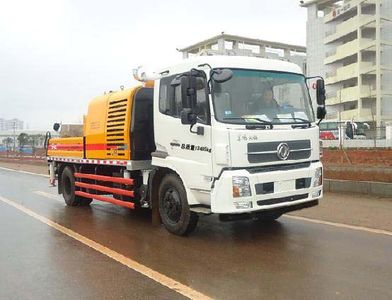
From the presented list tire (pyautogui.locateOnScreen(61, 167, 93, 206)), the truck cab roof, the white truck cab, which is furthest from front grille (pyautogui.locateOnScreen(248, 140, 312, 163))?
tire (pyautogui.locateOnScreen(61, 167, 93, 206))

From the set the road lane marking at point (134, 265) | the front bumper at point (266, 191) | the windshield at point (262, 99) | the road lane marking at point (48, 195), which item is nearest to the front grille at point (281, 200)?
the front bumper at point (266, 191)

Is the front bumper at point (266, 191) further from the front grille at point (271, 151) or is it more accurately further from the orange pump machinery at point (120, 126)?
the orange pump machinery at point (120, 126)

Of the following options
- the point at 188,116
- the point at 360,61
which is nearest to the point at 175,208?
the point at 188,116

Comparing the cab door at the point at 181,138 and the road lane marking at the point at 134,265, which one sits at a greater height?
the cab door at the point at 181,138

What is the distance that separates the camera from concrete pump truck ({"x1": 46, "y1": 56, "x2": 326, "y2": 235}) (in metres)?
6.93

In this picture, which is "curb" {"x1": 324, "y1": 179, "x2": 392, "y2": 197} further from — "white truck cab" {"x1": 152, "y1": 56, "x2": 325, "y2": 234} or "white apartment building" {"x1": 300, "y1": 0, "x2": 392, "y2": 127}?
"white apartment building" {"x1": 300, "y1": 0, "x2": 392, "y2": 127}

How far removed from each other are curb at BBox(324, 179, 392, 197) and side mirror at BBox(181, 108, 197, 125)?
679 centimetres

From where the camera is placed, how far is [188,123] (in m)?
7.30

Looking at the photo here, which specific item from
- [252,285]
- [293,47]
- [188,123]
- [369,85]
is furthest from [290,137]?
[293,47]

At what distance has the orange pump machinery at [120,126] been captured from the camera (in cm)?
912

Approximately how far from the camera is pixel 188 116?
284 inches

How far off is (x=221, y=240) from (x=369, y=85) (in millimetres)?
57562

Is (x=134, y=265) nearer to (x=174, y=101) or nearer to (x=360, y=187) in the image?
(x=174, y=101)

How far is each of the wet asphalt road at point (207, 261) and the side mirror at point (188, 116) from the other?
72.6 inches
